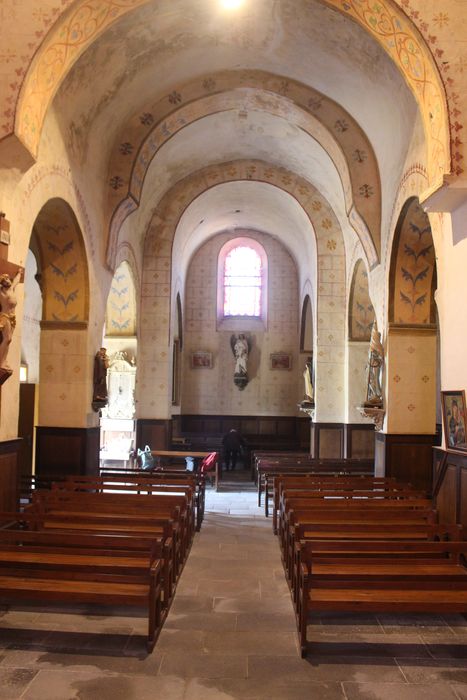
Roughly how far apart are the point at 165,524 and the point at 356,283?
455 inches

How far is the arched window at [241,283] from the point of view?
23547 millimetres

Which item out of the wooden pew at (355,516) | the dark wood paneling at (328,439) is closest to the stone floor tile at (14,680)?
the wooden pew at (355,516)

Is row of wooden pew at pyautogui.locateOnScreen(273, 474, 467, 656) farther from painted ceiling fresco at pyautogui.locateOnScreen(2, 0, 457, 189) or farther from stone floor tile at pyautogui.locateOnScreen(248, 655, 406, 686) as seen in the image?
painted ceiling fresco at pyautogui.locateOnScreen(2, 0, 457, 189)

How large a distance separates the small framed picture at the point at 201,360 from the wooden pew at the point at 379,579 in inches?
689

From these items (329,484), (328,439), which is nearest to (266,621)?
(329,484)

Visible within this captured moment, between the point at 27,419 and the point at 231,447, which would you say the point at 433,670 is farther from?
the point at 231,447

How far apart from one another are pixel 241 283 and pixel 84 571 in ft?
62.8

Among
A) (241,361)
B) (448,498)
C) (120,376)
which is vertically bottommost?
(448,498)

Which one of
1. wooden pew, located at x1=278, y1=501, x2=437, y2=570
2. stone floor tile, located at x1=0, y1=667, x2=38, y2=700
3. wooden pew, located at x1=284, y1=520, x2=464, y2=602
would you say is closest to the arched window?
wooden pew, located at x1=278, y1=501, x2=437, y2=570

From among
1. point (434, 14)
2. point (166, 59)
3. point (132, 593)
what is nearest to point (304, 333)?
point (166, 59)

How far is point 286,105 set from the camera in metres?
12.6

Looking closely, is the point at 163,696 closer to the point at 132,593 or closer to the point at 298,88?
the point at 132,593

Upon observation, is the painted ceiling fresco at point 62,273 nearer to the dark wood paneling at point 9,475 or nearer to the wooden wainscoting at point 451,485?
the dark wood paneling at point 9,475

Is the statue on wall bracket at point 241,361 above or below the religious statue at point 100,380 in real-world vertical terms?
above
